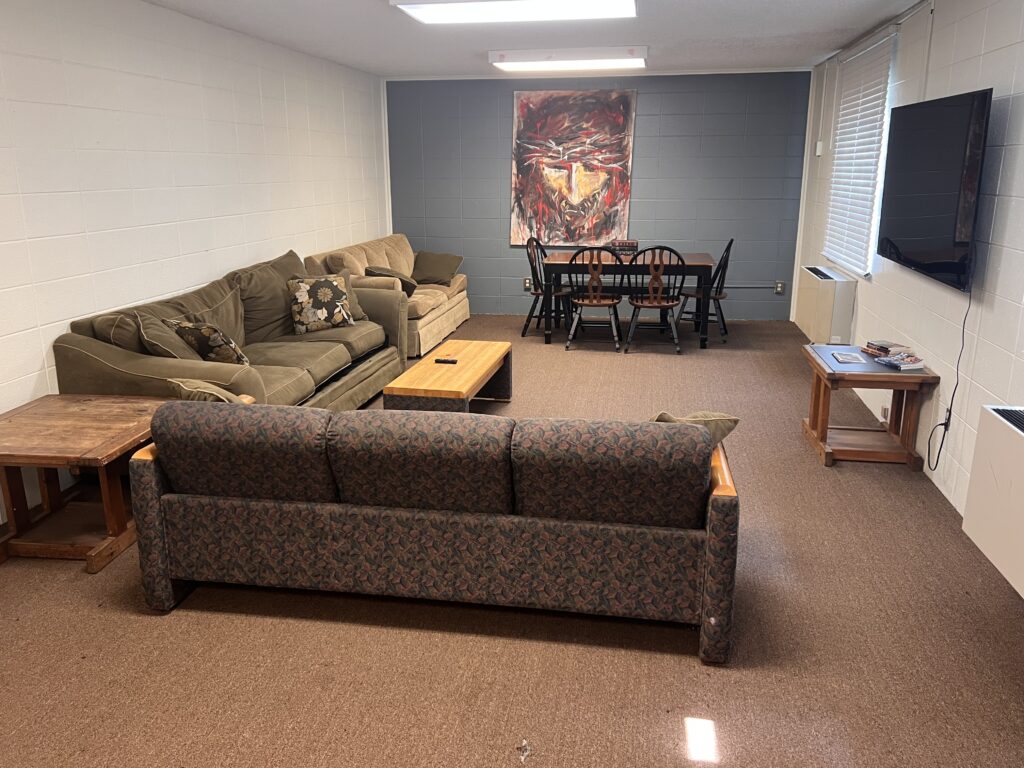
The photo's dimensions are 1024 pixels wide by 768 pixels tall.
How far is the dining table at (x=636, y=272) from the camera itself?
674cm

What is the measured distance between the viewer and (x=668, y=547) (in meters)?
2.44

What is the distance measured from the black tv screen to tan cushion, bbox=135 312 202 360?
3.71 m

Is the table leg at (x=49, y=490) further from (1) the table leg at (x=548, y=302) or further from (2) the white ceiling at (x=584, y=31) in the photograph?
(1) the table leg at (x=548, y=302)

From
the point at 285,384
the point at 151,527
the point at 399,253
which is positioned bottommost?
the point at 151,527

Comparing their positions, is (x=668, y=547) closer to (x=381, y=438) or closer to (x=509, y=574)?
(x=509, y=574)

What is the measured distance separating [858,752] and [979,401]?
1946mm

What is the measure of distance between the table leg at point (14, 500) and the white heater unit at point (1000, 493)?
3.64 m

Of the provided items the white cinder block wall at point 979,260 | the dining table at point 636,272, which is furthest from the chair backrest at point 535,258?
the white cinder block wall at point 979,260

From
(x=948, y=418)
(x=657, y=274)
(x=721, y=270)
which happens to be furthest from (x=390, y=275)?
(x=948, y=418)

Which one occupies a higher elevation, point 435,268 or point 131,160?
point 131,160

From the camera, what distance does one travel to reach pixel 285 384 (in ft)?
13.8

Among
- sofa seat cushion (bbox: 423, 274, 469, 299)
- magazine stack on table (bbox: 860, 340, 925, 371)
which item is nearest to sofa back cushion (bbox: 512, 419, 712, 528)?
magazine stack on table (bbox: 860, 340, 925, 371)

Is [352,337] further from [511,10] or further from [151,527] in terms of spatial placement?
[151,527]

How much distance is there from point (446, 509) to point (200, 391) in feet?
4.85
